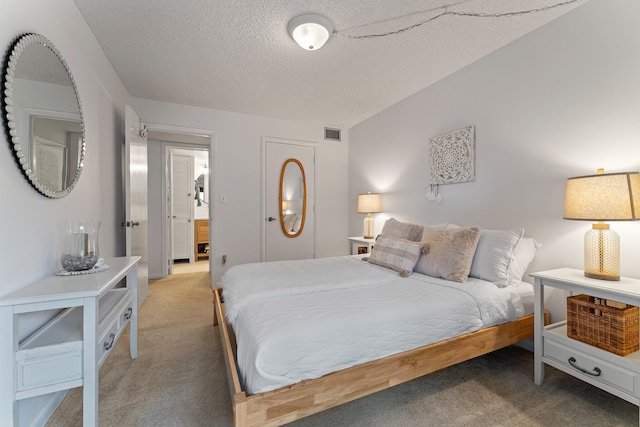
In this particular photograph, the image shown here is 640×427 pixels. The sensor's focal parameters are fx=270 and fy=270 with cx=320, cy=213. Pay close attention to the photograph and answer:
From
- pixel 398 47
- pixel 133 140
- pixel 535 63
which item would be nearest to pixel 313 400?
pixel 398 47

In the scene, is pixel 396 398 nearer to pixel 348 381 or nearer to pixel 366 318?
pixel 348 381

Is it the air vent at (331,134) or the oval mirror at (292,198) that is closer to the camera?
the oval mirror at (292,198)

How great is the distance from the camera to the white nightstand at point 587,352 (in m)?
1.27

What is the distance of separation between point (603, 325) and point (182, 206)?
5.87m

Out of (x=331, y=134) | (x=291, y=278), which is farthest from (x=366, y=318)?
(x=331, y=134)

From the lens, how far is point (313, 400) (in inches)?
46.2

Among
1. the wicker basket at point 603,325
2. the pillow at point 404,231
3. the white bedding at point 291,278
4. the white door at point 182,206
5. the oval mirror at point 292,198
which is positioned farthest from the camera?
the white door at point 182,206

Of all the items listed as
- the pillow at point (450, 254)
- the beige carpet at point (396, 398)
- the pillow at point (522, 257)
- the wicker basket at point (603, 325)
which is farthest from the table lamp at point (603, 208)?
the beige carpet at point (396, 398)

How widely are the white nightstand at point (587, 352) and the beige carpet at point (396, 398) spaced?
18cm

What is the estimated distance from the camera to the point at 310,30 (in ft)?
6.36

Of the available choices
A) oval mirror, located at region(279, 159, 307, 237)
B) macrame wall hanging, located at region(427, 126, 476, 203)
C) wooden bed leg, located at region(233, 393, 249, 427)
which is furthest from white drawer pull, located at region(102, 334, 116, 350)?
macrame wall hanging, located at region(427, 126, 476, 203)

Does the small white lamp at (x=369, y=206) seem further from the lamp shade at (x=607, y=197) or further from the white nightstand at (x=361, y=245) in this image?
the lamp shade at (x=607, y=197)

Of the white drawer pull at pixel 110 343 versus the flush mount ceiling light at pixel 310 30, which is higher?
the flush mount ceiling light at pixel 310 30

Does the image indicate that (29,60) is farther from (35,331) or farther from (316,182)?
(316,182)
